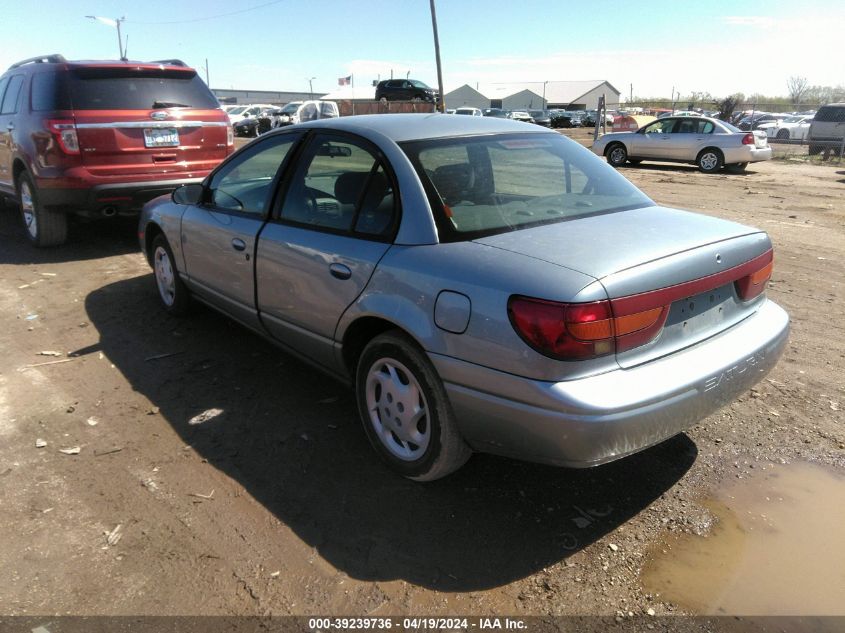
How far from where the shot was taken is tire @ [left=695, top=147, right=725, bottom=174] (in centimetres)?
1747

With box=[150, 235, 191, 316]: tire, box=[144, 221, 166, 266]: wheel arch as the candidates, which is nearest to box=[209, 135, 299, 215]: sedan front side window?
box=[150, 235, 191, 316]: tire

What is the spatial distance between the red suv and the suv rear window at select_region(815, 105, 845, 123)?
23.3 metres

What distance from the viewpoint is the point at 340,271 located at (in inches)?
123

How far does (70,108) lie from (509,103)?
8483cm

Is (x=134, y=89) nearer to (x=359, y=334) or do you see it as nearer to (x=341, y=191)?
(x=341, y=191)

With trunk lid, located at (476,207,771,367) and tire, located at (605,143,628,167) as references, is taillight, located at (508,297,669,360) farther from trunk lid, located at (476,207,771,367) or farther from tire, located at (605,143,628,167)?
tire, located at (605,143,628,167)

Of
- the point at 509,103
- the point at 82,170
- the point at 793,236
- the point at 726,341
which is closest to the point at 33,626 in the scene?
the point at 726,341

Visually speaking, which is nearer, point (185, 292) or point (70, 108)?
point (185, 292)

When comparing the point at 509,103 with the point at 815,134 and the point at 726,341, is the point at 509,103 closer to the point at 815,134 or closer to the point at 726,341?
the point at 815,134

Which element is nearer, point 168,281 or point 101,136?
point 168,281

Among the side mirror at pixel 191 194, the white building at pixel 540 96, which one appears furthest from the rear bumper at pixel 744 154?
the white building at pixel 540 96

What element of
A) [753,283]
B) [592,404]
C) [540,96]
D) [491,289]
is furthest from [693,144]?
[540,96]

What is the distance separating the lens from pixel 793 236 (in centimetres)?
839

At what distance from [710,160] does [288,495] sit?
58.7ft
